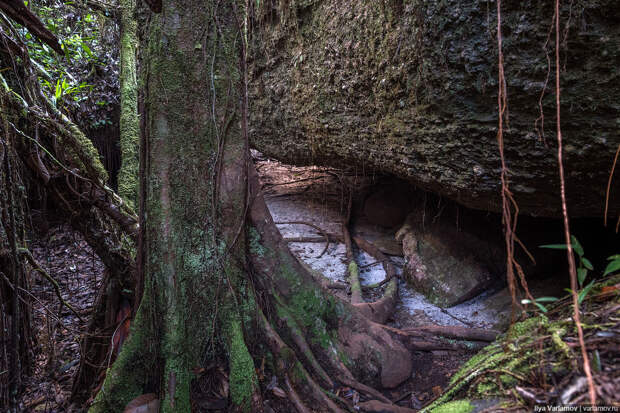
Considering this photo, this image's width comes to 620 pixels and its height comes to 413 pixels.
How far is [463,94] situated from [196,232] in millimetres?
1954

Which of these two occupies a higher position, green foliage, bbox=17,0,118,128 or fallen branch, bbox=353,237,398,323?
green foliage, bbox=17,0,118,128

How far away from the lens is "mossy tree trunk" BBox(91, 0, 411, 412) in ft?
7.48

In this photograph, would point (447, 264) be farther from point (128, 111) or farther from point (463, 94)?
point (128, 111)

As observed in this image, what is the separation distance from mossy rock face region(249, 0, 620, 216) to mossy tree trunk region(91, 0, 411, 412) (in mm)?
1369

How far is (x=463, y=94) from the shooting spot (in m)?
2.60

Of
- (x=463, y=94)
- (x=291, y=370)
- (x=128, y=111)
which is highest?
(x=128, y=111)

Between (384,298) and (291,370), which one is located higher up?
(291,370)

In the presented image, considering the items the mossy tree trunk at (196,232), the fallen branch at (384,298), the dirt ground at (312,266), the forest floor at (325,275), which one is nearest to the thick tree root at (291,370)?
the mossy tree trunk at (196,232)

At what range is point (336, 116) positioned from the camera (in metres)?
4.35

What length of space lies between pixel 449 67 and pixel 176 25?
1.74 metres

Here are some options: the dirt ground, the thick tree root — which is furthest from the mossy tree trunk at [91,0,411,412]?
the dirt ground

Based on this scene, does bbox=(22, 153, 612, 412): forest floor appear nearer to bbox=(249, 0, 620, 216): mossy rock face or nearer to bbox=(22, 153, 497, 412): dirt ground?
bbox=(22, 153, 497, 412): dirt ground

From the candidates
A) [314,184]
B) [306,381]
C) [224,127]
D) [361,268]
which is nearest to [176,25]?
[224,127]

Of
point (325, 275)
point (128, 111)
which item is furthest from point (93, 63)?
point (325, 275)
